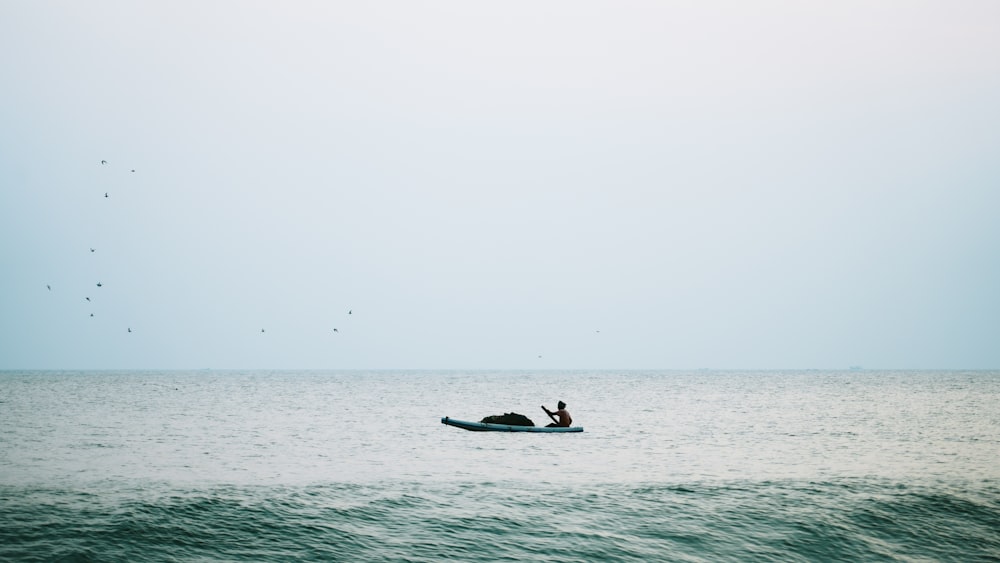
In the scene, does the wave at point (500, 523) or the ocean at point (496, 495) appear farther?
the ocean at point (496, 495)

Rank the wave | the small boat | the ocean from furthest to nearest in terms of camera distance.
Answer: the small boat < the ocean < the wave

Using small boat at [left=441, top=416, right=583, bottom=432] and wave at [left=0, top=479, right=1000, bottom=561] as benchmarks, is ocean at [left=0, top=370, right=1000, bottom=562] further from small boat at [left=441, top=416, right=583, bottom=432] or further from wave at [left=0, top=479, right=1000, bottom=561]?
small boat at [left=441, top=416, right=583, bottom=432]

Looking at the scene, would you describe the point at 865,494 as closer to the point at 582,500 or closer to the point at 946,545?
the point at 946,545

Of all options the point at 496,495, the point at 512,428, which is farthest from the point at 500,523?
the point at 512,428

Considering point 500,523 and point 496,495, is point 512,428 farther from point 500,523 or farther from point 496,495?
point 500,523

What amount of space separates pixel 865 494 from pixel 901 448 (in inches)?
626

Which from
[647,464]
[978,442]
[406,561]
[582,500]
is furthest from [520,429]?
[978,442]

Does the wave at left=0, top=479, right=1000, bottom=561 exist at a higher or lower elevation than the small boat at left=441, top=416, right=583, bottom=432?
lower

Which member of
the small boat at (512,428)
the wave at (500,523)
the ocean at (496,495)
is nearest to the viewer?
the wave at (500,523)

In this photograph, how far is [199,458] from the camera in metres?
33.3

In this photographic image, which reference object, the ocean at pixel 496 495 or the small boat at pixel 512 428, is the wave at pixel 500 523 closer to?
the ocean at pixel 496 495

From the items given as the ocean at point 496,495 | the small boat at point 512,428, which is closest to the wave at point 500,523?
the ocean at point 496,495

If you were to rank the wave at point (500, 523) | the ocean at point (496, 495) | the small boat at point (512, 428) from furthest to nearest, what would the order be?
the small boat at point (512, 428) < the ocean at point (496, 495) < the wave at point (500, 523)

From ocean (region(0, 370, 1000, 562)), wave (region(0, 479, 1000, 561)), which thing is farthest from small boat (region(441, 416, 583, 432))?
wave (region(0, 479, 1000, 561))
